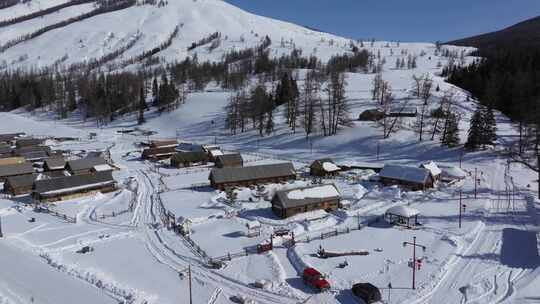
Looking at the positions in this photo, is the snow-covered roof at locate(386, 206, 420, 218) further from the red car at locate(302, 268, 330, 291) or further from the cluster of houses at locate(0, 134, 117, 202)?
the cluster of houses at locate(0, 134, 117, 202)

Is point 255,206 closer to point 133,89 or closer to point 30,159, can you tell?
point 30,159

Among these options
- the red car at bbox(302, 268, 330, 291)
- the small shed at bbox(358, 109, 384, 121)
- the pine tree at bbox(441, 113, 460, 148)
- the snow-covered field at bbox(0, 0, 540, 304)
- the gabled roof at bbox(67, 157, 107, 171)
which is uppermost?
the small shed at bbox(358, 109, 384, 121)

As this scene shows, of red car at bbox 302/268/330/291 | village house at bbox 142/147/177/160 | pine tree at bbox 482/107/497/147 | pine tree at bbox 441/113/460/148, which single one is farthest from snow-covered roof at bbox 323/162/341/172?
village house at bbox 142/147/177/160

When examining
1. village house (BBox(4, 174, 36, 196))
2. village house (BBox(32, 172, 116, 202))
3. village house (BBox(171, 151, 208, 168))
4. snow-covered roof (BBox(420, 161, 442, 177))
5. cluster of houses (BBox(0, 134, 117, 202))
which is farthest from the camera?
village house (BBox(171, 151, 208, 168))

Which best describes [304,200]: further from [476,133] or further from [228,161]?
[476,133]

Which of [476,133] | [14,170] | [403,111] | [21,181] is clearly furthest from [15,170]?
[403,111]

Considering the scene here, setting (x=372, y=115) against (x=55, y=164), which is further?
(x=372, y=115)
